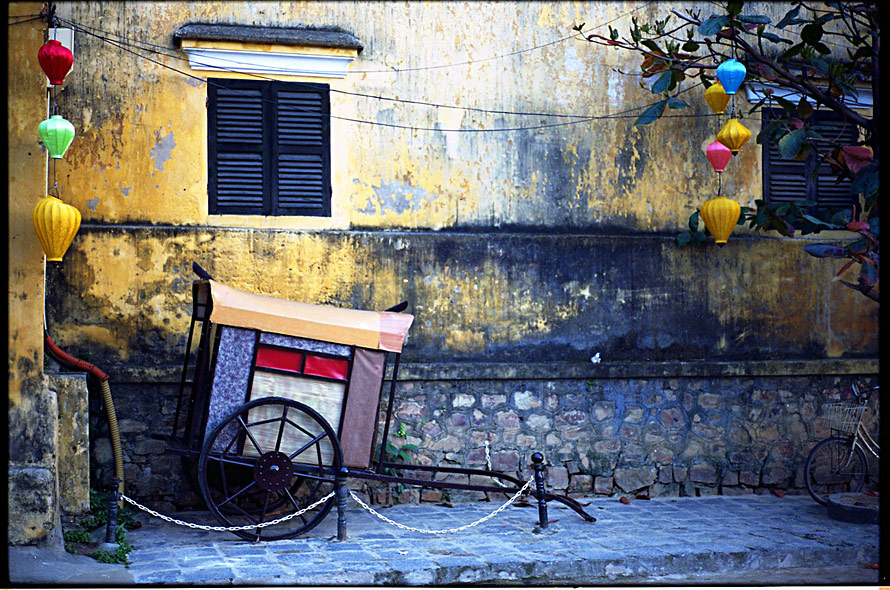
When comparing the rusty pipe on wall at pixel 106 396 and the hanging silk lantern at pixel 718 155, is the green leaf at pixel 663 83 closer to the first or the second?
the hanging silk lantern at pixel 718 155

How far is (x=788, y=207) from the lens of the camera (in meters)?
8.80

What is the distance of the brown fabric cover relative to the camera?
7539 mm

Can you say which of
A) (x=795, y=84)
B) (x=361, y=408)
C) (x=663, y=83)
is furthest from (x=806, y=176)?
(x=361, y=408)

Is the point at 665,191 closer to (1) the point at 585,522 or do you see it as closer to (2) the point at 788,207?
(2) the point at 788,207

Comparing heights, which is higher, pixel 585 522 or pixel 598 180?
pixel 598 180

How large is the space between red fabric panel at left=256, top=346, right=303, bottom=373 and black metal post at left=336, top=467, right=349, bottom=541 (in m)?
0.94

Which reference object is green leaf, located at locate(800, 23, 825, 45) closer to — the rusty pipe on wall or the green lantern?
the green lantern

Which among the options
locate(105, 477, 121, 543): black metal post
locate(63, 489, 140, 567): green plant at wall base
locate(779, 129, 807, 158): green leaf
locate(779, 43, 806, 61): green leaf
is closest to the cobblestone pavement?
locate(63, 489, 140, 567): green plant at wall base

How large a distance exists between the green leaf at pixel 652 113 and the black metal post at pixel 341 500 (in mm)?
4518

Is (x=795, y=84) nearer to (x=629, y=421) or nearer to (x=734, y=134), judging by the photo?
(x=734, y=134)

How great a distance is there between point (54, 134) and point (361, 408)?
3300 millimetres

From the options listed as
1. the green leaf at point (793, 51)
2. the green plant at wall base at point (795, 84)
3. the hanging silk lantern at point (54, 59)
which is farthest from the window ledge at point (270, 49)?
the green leaf at point (793, 51)

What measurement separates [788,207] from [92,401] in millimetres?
6943

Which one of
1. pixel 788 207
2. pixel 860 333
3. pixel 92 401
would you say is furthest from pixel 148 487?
pixel 860 333
